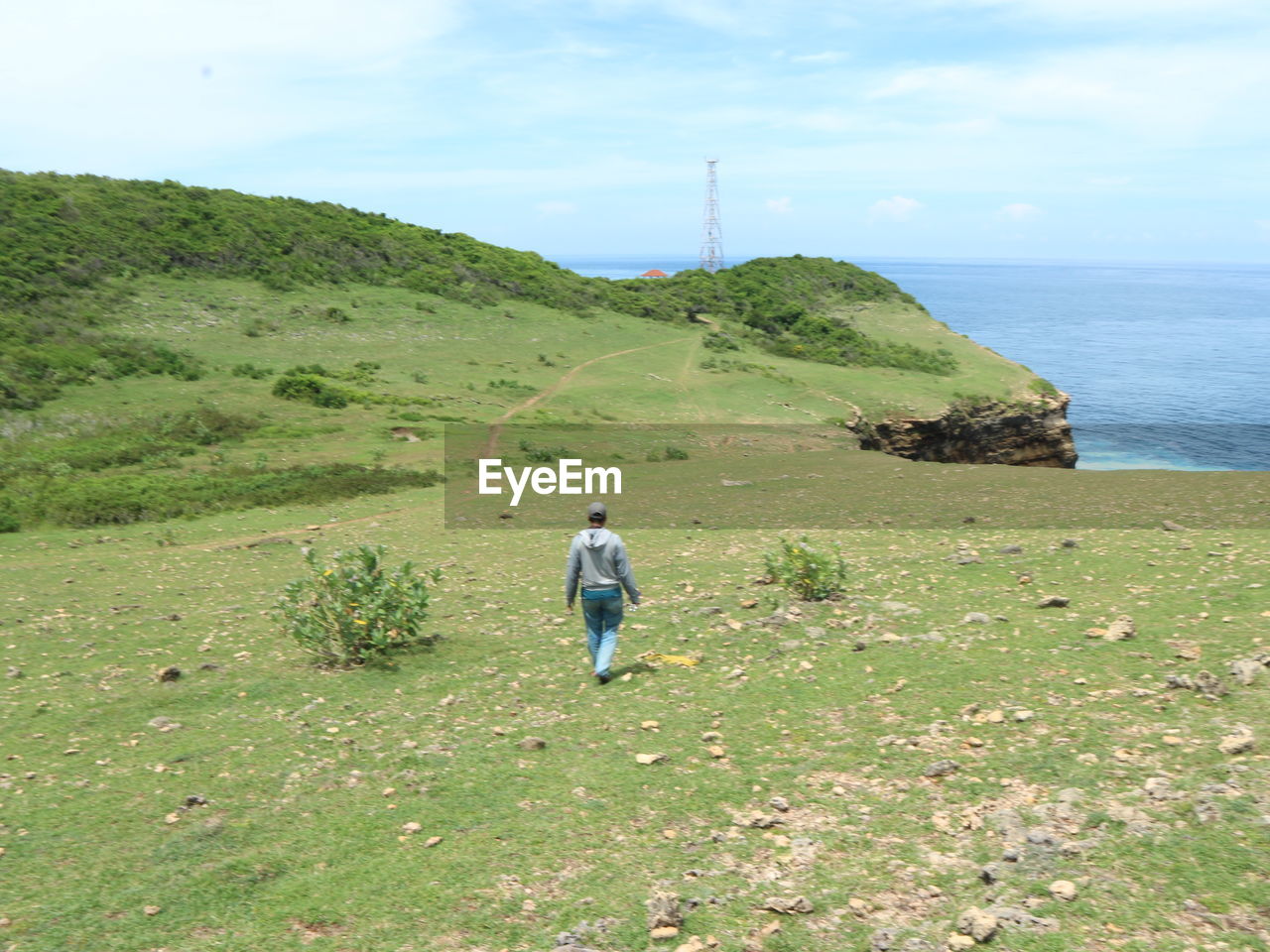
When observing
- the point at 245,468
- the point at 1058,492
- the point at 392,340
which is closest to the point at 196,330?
the point at 392,340

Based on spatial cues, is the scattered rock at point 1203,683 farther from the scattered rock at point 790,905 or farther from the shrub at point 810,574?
the shrub at point 810,574

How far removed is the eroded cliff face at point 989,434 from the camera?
44.9m

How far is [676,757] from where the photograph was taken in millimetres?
8703

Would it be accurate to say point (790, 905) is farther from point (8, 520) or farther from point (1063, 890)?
point (8, 520)

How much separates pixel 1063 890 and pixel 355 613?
27.9 ft

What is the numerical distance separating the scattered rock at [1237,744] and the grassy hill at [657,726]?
0.06 feet

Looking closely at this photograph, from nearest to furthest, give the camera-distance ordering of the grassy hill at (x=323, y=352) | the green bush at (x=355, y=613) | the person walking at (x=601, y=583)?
the person walking at (x=601, y=583) < the green bush at (x=355, y=613) < the grassy hill at (x=323, y=352)

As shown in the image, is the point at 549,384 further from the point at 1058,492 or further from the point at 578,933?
the point at 578,933

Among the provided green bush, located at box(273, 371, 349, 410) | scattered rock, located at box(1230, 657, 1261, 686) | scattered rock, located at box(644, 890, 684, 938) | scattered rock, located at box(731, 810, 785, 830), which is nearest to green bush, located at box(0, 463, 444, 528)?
green bush, located at box(273, 371, 349, 410)

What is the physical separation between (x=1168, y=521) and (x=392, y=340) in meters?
40.6

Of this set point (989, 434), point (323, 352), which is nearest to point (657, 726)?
point (323, 352)

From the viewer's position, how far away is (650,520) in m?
22.1

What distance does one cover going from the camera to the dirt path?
33.8m

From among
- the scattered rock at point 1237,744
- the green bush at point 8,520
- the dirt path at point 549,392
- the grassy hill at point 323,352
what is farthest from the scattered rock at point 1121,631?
the dirt path at point 549,392
